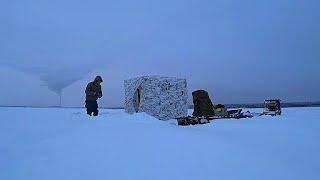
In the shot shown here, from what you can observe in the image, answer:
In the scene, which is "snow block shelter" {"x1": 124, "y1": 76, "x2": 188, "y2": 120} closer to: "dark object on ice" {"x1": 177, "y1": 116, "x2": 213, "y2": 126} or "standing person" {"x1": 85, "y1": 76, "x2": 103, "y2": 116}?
"standing person" {"x1": 85, "y1": 76, "x2": 103, "y2": 116}

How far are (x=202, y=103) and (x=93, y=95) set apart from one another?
6071 millimetres

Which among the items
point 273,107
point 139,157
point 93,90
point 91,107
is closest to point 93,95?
point 93,90

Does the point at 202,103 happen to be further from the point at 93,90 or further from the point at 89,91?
the point at 89,91

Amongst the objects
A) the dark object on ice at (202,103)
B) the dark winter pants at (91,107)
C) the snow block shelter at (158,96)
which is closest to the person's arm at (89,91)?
the dark winter pants at (91,107)

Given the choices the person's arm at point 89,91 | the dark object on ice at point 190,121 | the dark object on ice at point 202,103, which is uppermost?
the person's arm at point 89,91

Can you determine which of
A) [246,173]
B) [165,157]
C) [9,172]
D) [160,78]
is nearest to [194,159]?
[165,157]

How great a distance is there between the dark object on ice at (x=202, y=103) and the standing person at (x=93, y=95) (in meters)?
5.64

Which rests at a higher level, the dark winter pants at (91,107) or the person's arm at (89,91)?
the person's arm at (89,91)

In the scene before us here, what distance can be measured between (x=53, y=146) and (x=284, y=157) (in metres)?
3.37

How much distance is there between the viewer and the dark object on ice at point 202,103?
1586 cm

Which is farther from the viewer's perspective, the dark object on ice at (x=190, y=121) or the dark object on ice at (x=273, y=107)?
the dark object on ice at (x=273, y=107)

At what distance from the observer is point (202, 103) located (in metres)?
15.9

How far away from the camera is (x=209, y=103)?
16.1 metres

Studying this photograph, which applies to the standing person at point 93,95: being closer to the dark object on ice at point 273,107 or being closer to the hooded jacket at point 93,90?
the hooded jacket at point 93,90
